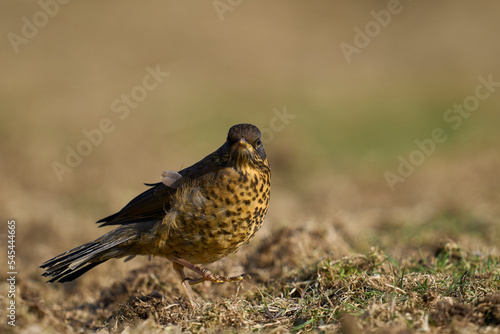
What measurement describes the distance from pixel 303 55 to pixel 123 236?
19682mm

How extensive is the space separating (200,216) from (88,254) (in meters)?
1.08

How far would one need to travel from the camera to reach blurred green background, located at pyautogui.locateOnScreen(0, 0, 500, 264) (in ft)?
33.2

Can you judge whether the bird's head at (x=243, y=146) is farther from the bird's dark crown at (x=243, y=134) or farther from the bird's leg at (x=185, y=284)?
the bird's leg at (x=185, y=284)

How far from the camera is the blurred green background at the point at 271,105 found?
10.1 meters

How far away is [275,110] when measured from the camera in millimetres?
16500

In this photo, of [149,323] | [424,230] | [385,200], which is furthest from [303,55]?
[149,323]

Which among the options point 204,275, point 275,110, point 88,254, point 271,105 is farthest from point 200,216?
point 271,105

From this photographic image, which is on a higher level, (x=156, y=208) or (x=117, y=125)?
(x=117, y=125)

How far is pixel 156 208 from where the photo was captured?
16.7 ft

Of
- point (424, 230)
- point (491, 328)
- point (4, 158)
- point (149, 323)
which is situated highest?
point (4, 158)

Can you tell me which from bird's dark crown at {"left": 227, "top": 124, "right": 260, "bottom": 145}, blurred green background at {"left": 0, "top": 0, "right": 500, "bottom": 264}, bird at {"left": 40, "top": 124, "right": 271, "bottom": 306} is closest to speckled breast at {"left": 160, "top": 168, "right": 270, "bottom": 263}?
bird at {"left": 40, "top": 124, "right": 271, "bottom": 306}

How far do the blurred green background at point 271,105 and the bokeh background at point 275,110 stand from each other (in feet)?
0.20

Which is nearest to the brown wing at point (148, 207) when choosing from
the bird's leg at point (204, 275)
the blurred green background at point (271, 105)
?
the bird's leg at point (204, 275)

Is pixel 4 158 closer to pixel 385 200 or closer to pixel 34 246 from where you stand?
pixel 34 246
